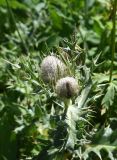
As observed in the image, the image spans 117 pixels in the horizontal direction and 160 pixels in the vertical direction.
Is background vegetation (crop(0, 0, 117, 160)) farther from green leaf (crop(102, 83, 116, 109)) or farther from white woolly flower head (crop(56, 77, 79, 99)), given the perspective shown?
white woolly flower head (crop(56, 77, 79, 99))

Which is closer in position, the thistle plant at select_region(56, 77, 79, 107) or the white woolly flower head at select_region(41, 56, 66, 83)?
the thistle plant at select_region(56, 77, 79, 107)

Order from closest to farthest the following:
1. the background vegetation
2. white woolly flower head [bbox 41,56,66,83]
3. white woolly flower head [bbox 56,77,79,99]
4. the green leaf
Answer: white woolly flower head [bbox 56,77,79,99], white woolly flower head [bbox 41,56,66,83], the background vegetation, the green leaf

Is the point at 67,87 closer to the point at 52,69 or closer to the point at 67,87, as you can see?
the point at 67,87

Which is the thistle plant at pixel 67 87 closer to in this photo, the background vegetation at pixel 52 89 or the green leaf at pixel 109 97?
the background vegetation at pixel 52 89

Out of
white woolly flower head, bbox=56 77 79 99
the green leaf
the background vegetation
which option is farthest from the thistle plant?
the green leaf

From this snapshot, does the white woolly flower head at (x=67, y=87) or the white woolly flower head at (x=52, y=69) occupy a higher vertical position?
the white woolly flower head at (x=52, y=69)

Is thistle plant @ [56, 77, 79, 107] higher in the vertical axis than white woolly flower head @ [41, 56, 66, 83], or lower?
lower

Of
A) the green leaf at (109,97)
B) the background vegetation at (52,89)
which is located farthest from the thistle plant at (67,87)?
the green leaf at (109,97)
